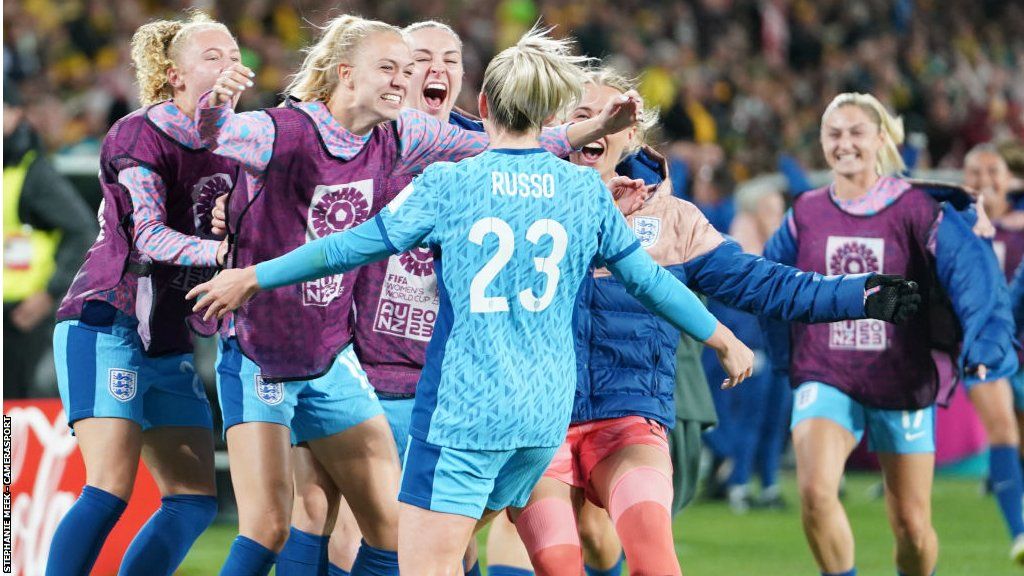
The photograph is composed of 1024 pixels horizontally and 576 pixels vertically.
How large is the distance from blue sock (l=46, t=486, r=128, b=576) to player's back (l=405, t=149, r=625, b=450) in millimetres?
1608

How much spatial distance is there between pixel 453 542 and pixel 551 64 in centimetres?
135

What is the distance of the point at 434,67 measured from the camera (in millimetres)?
5922

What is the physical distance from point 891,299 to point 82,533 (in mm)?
2839

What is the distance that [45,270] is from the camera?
30.0ft

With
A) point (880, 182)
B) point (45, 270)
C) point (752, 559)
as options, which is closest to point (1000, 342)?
point (880, 182)

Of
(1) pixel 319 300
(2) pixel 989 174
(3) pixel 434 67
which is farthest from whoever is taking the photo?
(2) pixel 989 174

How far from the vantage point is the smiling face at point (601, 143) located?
17.3 feet

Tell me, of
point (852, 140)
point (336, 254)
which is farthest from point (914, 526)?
point (336, 254)

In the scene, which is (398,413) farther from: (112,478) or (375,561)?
(112,478)

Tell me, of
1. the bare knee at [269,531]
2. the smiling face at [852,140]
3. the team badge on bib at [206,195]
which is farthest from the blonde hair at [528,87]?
the smiling face at [852,140]

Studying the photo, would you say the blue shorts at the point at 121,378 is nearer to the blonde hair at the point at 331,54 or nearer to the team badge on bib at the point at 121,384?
the team badge on bib at the point at 121,384

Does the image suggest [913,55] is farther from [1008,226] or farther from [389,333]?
[389,333]

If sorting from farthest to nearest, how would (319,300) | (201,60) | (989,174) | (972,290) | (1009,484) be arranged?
(989,174), (1009,484), (972,290), (201,60), (319,300)

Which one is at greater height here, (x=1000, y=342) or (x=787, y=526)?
(x=1000, y=342)
